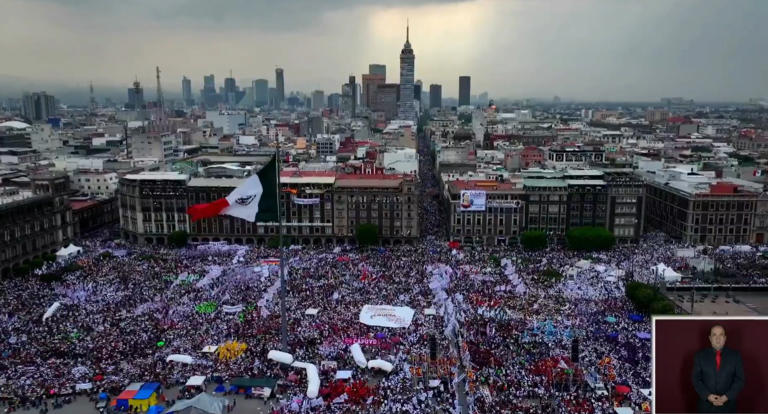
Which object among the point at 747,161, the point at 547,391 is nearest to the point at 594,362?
the point at 547,391

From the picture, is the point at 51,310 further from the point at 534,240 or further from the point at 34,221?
the point at 534,240

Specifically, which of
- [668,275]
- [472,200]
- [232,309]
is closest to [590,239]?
[472,200]

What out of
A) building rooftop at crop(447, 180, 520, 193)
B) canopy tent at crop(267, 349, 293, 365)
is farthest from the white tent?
building rooftop at crop(447, 180, 520, 193)

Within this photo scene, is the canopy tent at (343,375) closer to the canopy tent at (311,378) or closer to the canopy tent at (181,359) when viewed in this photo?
the canopy tent at (311,378)

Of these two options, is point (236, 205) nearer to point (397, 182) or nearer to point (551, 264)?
point (551, 264)

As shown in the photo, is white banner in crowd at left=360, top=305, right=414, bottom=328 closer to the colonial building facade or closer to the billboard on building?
the billboard on building

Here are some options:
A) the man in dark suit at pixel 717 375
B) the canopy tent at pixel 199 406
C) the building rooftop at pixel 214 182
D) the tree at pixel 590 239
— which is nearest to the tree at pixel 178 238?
the building rooftop at pixel 214 182
